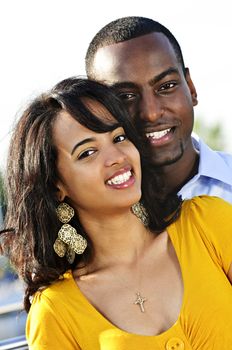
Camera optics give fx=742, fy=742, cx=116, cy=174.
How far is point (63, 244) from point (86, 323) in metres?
0.30

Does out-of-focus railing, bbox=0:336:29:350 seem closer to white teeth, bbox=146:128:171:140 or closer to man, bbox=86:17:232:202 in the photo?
man, bbox=86:17:232:202

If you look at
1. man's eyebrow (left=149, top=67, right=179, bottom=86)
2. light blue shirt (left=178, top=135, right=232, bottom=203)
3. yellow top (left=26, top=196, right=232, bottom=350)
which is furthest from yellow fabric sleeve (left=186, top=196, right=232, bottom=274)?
man's eyebrow (left=149, top=67, right=179, bottom=86)

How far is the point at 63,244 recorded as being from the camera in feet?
7.86

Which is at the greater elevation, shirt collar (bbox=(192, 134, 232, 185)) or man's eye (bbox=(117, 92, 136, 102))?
man's eye (bbox=(117, 92, 136, 102))

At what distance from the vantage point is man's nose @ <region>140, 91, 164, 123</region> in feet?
8.23

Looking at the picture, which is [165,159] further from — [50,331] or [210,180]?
[50,331]

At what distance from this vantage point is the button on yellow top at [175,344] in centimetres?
213

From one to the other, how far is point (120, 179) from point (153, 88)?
1.66 feet

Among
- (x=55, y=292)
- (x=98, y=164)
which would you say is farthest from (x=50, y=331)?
(x=98, y=164)

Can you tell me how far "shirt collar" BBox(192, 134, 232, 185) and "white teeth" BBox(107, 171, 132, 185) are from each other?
600 millimetres

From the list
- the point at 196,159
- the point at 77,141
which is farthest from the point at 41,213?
the point at 196,159

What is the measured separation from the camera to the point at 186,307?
7.13 ft

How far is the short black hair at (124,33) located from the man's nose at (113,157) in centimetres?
58

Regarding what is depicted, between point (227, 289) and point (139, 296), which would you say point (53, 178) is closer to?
point (139, 296)
